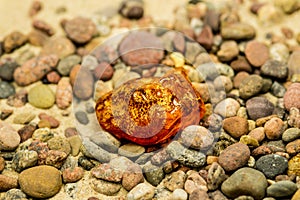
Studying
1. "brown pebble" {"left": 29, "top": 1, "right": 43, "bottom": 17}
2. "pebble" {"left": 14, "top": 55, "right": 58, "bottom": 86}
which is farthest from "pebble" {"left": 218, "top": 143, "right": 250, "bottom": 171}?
"brown pebble" {"left": 29, "top": 1, "right": 43, "bottom": 17}

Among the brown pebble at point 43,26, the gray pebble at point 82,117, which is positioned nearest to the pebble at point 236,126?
the gray pebble at point 82,117

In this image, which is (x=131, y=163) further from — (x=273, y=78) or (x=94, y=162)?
(x=273, y=78)

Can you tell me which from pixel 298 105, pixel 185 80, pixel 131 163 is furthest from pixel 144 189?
pixel 298 105

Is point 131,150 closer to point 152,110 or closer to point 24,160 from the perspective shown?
point 152,110

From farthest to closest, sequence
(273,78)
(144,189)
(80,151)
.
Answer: (273,78) < (80,151) < (144,189)

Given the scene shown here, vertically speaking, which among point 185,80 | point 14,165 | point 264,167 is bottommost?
point 14,165

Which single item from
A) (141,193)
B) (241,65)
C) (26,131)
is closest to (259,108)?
(241,65)
